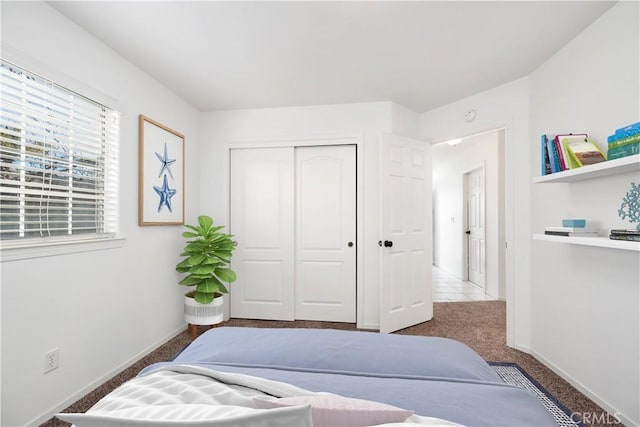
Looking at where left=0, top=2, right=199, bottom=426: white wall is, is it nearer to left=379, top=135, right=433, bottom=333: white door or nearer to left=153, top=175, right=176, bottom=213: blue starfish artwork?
left=153, top=175, right=176, bottom=213: blue starfish artwork

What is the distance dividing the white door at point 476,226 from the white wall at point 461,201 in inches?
5.3

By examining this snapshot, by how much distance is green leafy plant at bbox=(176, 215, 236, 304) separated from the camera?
2.87 m

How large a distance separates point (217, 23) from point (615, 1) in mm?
2501

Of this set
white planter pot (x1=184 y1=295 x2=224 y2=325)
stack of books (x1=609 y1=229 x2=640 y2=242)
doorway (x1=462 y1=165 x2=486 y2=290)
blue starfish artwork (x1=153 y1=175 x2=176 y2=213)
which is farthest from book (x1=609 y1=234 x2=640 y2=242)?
doorway (x1=462 y1=165 x2=486 y2=290)

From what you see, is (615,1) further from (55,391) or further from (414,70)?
(55,391)

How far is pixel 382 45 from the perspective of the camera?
7.35 ft

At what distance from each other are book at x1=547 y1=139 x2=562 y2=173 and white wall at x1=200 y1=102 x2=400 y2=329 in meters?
1.59

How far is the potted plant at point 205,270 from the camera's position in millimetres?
2879

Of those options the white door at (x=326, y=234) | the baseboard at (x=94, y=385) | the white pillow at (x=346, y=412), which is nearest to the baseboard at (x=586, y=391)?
the white door at (x=326, y=234)

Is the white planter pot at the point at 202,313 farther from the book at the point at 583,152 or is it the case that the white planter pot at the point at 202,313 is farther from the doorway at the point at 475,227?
the doorway at the point at 475,227

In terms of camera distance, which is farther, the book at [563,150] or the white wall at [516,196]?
the white wall at [516,196]

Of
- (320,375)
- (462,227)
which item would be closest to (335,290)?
(320,375)

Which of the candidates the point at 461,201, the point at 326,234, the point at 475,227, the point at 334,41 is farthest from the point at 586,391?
the point at 461,201

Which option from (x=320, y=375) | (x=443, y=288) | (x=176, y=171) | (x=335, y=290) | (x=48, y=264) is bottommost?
(x=443, y=288)
